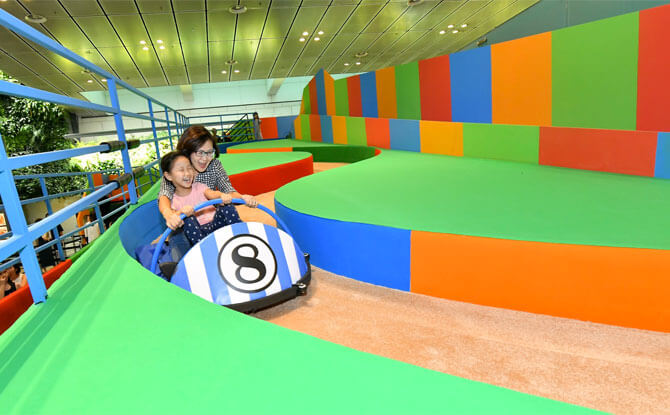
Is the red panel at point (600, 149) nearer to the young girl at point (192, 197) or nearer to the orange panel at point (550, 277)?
the orange panel at point (550, 277)

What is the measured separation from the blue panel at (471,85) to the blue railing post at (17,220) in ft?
12.7

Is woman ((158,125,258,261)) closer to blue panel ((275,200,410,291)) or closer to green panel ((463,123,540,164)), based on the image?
blue panel ((275,200,410,291))

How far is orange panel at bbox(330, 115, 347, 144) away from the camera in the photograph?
6.75 meters

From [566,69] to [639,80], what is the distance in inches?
23.6

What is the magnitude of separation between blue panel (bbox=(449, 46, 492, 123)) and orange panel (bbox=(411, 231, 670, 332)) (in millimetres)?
2727

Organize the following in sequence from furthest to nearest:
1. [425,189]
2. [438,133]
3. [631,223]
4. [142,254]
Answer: [438,133] → [425,189] → [142,254] → [631,223]

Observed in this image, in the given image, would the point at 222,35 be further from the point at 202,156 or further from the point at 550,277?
the point at 550,277

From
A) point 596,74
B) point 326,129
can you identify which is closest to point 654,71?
point 596,74

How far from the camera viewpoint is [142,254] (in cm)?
185

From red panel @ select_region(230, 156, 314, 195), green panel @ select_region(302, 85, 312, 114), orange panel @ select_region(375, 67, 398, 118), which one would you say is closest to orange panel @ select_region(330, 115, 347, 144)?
orange panel @ select_region(375, 67, 398, 118)

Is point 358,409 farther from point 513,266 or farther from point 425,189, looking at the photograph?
point 425,189

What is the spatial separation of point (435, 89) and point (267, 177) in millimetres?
2221

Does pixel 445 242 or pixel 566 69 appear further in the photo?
pixel 566 69

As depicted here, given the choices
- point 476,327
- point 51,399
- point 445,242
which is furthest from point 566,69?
point 51,399
